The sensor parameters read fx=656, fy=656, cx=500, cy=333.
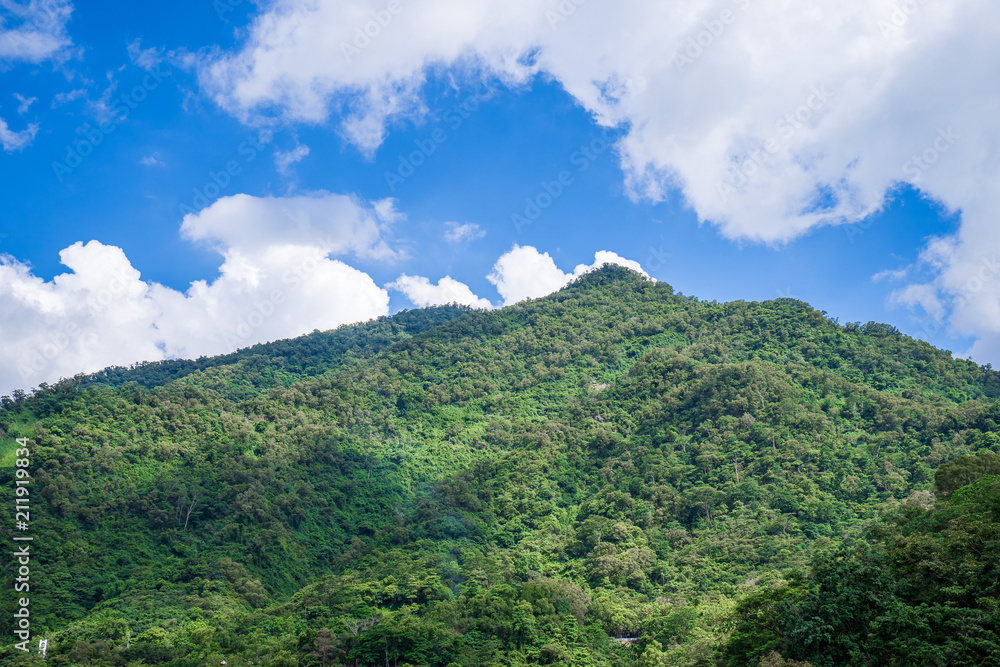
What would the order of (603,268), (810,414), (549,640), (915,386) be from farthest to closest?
(603,268), (915,386), (810,414), (549,640)

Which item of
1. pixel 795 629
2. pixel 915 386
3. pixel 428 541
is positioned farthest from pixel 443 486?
pixel 915 386

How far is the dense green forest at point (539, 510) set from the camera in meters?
24.9

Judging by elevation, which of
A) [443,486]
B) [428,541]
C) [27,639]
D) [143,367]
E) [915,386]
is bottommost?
[27,639]

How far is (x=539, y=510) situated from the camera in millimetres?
55875

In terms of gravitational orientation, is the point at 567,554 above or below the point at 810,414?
below

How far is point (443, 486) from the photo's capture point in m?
58.6

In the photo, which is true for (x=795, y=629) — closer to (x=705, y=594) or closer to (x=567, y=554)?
(x=705, y=594)

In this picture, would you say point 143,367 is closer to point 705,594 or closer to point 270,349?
point 270,349

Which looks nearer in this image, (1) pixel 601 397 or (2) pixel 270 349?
(1) pixel 601 397

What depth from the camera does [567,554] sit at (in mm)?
50594

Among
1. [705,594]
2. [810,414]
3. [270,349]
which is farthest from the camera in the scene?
[270,349]

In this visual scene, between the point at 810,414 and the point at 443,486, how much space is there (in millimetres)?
32255

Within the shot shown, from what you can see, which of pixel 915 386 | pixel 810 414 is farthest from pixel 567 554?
pixel 915 386

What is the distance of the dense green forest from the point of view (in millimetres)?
24906
